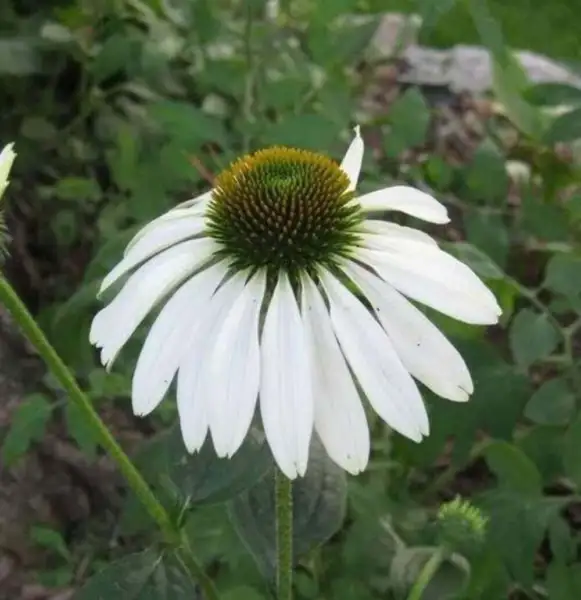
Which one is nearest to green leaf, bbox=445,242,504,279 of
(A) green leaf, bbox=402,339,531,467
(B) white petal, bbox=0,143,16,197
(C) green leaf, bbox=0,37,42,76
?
(A) green leaf, bbox=402,339,531,467

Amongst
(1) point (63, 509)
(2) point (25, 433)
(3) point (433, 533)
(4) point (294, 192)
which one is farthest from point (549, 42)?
(1) point (63, 509)

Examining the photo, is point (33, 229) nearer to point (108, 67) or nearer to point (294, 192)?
point (108, 67)

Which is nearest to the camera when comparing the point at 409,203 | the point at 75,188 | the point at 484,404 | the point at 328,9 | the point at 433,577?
the point at 409,203

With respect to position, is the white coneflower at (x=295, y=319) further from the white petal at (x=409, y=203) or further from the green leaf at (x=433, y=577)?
the green leaf at (x=433, y=577)

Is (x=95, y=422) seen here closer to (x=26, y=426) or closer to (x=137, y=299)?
(x=137, y=299)

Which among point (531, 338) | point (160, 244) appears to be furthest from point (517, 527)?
point (160, 244)
